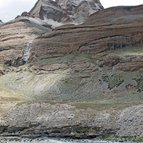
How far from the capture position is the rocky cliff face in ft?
324

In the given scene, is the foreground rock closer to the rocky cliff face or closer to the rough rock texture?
the rocky cliff face

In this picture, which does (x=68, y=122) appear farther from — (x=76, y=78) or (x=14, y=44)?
(x=14, y=44)

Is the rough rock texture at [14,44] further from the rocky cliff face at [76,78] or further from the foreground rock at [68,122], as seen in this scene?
the foreground rock at [68,122]

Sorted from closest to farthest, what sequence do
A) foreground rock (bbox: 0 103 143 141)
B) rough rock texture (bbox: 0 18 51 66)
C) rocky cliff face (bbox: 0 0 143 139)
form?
foreground rock (bbox: 0 103 143 141) < rocky cliff face (bbox: 0 0 143 139) < rough rock texture (bbox: 0 18 51 66)

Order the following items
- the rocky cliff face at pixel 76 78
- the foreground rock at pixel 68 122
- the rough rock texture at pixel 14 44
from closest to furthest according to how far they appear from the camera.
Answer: the foreground rock at pixel 68 122 → the rocky cliff face at pixel 76 78 → the rough rock texture at pixel 14 44

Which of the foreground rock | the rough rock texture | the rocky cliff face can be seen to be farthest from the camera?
the rough rock texture

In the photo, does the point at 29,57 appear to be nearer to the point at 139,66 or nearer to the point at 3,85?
the point at 3,85

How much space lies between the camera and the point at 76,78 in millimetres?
142875

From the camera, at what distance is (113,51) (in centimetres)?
15512

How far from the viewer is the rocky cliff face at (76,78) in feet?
324

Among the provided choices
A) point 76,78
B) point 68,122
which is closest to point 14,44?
point 76,78

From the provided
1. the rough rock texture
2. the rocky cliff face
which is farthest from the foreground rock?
the rough rock texture

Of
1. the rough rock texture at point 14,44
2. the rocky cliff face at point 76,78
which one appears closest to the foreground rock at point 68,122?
the rocky cliff face at point 76,78

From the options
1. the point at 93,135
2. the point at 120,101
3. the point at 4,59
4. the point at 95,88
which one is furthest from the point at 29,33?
the point at 93,135
